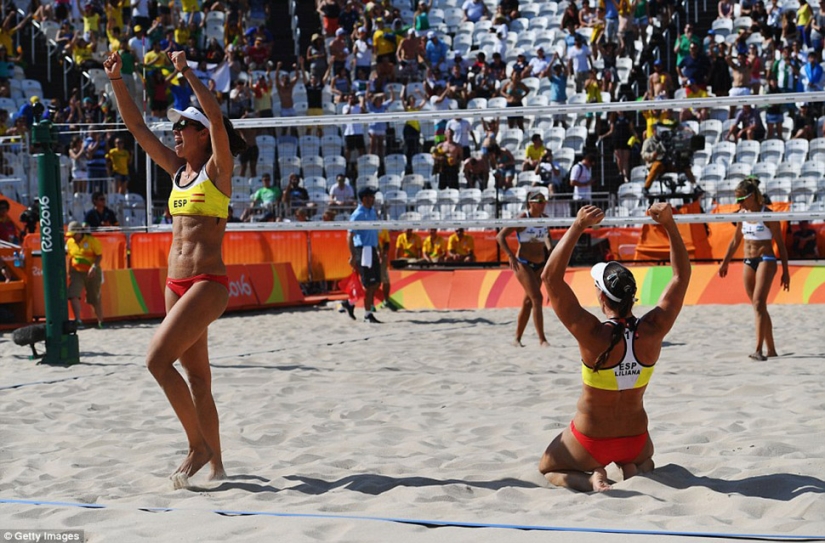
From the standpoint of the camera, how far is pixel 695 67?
16.6m

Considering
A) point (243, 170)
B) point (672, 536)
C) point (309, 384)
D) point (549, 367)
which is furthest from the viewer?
point (243, 170)

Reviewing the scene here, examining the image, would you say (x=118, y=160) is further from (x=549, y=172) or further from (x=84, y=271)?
(x=549, y=172)

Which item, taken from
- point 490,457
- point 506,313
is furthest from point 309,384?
point 506,313

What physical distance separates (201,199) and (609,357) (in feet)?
5.75

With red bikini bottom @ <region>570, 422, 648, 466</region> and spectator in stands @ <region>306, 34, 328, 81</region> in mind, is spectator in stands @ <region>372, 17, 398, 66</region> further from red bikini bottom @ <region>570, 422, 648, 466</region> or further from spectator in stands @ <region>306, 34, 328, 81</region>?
red bikini bottom @ <region>570, 422, 648, 466</region>

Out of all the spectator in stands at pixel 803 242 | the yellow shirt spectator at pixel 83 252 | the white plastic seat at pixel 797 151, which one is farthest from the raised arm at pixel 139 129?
the spectator in stands at pixel 803 242

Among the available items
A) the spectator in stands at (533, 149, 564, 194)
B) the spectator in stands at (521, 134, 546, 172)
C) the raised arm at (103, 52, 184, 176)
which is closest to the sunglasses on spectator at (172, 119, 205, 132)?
the raised arm at (103, 52, 184, 176)

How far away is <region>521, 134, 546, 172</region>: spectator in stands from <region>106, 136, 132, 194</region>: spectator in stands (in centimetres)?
558

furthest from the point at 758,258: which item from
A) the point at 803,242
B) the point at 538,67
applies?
the point at 538,67

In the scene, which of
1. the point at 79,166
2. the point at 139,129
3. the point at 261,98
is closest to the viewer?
the point at 139,129

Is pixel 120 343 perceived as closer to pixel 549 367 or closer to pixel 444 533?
pixel 549 367

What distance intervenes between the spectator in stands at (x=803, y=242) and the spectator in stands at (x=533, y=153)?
3520mm

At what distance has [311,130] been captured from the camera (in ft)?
51.0

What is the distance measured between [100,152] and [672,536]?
14095mm
